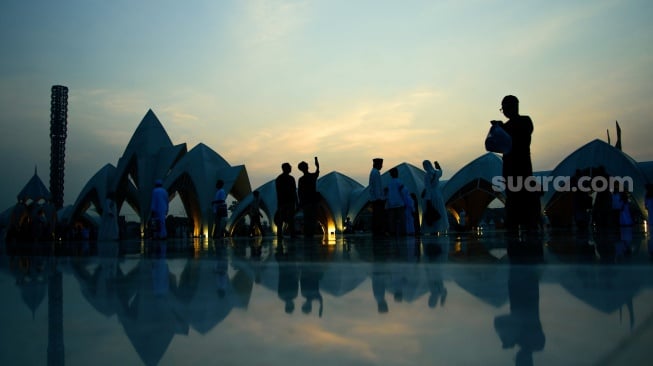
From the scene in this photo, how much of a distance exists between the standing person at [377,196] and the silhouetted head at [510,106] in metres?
4.18

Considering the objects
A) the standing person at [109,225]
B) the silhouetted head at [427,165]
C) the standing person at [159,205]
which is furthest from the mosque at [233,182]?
the silhouetted head at [427,165]

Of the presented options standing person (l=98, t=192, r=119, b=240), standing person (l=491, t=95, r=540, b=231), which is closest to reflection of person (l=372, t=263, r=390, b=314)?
standing person (l=491, t=95, r=540, b=231)

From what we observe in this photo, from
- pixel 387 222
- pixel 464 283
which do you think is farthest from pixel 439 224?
pixel 464 283

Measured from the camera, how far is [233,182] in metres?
34.8

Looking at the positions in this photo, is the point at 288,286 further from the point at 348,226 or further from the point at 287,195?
the point at 348,226

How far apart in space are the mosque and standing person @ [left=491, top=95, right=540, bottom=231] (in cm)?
2698

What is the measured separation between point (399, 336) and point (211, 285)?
4.51 ft

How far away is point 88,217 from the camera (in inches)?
2304

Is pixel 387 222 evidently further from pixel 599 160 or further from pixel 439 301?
pixel 599 160

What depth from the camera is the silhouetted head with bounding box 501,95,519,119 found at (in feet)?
20.0

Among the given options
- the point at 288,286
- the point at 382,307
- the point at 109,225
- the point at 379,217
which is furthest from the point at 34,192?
the point at 382,307

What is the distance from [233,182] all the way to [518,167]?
99.0 feet

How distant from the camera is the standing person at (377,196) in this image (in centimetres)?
1050

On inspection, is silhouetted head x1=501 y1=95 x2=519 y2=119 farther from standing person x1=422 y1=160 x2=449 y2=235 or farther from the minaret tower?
the minaret tower
